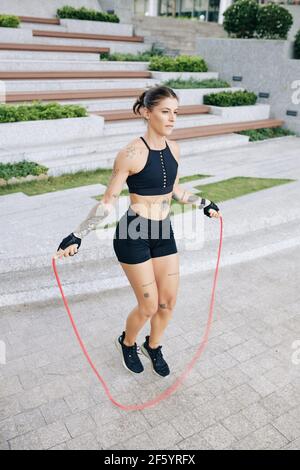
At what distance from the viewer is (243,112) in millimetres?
13781

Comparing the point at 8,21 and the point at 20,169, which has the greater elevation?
the point at 8,21

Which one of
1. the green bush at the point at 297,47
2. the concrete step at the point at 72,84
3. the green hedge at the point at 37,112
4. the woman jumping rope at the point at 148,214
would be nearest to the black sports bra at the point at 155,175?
the woman jumping rope at the point at 148,214

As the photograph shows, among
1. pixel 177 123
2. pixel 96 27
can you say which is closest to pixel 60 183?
pixel 177 123

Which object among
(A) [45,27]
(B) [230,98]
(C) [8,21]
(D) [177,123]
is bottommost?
(D) [177,123]

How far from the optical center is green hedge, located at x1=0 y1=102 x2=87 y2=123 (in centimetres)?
932

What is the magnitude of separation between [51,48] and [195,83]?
5021mm

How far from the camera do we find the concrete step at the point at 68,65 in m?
12.5

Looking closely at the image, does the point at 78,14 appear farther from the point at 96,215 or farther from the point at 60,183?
the point at 96,215

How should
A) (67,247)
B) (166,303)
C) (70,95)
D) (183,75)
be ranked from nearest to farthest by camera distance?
(67,247) → (166,303) → (70,95) → (183,75)

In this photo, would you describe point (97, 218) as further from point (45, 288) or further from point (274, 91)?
point (274, 91)

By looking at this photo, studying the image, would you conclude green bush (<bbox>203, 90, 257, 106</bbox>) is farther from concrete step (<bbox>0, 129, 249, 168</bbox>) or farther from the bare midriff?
the bare midriff

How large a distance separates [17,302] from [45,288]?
0.36 metres

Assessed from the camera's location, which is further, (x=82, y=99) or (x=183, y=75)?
(x=183, y=75)

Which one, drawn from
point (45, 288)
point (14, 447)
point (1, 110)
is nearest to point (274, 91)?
point (1, 110)
